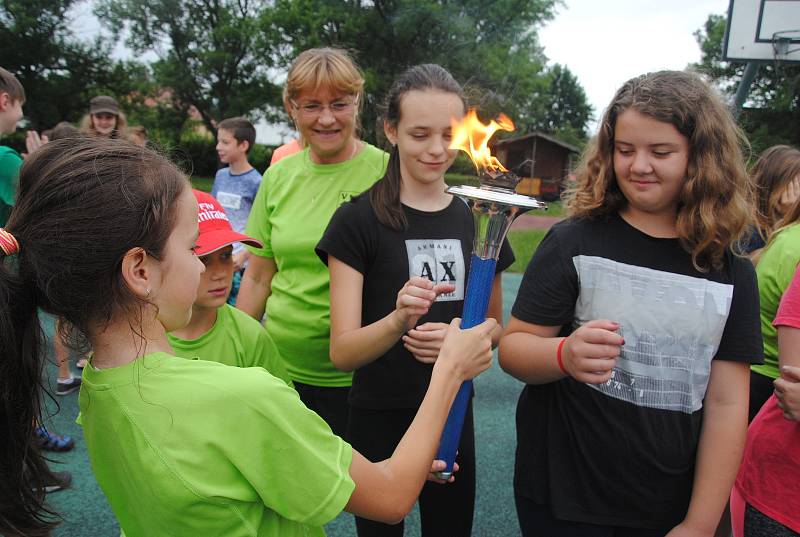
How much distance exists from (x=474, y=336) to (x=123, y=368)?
2.68 ft

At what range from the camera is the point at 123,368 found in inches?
49.4

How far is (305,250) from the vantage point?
2.59m

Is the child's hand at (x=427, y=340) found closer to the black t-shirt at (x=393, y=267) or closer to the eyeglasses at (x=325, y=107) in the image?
the black t-shirt at (x=393, y=267)

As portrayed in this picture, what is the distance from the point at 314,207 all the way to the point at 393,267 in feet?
2.16

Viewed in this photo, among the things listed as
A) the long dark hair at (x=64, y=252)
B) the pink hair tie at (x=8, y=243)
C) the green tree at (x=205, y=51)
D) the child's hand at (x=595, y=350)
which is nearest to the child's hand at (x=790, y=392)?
the child's hand at (x=595, y=350)

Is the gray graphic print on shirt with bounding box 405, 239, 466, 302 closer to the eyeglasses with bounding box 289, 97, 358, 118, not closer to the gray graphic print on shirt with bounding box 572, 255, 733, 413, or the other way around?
the gray graphic print on shirt with bounding box 572, 255, 733, 413

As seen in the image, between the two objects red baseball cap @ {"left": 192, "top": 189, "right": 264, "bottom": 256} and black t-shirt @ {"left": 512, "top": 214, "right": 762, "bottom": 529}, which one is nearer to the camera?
black t-shirt @ {"left": 512, "top": 214, "right": 762, "bottom": 529}

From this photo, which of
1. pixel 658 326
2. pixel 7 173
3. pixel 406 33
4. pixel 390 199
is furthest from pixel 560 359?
pixel 406 33

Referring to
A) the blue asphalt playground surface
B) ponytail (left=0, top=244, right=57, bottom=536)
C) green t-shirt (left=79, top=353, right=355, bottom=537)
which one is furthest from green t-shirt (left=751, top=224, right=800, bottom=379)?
ponytail (left=0, top=244, right=57, bottom=536)

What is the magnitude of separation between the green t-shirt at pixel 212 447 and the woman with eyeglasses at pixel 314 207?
51.8 inches

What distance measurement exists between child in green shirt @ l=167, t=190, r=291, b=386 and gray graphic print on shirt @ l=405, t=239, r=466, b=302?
2.20ft

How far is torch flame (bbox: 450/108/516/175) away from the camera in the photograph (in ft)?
5.55

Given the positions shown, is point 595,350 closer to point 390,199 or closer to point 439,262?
point 439,262

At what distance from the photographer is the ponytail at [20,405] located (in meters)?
1.22
